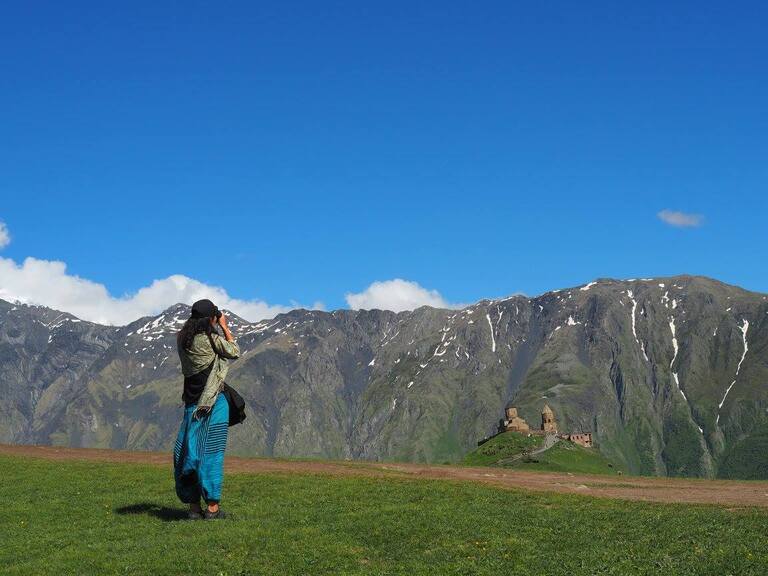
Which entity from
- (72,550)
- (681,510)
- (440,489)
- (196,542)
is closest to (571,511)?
(681,510)

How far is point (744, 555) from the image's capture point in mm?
20219

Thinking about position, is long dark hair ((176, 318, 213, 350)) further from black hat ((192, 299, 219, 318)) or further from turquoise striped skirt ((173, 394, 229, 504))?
turquoise striped skirt ((173, 394, 229, 504))

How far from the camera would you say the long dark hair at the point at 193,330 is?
25156mm

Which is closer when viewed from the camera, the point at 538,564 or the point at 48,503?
the point at 538,564

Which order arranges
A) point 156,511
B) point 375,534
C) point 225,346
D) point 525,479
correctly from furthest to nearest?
point 525,479 → point 156,511 → point 225,346 → point 375,534

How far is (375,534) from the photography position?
23.4 m

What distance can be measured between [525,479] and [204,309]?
27.8 meters

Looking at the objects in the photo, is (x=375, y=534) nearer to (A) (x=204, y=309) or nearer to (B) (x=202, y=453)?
(B) (x=202, y=453)

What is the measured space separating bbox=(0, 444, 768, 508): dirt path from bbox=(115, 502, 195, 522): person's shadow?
12985mm

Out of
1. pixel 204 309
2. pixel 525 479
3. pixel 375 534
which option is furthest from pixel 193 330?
pixel 525 479

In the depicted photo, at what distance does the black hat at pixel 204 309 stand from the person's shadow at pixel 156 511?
21.2ft

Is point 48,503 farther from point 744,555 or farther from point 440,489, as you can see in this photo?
point 744,555

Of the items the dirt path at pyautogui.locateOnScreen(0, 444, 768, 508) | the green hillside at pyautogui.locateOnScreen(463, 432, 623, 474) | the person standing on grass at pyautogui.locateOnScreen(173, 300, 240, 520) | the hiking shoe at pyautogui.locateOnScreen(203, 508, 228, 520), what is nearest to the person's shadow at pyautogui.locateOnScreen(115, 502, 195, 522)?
the hiking shoe at pyautogui.locateOnScreen(203, 508, 228, 520)

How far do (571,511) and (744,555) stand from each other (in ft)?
26.6
